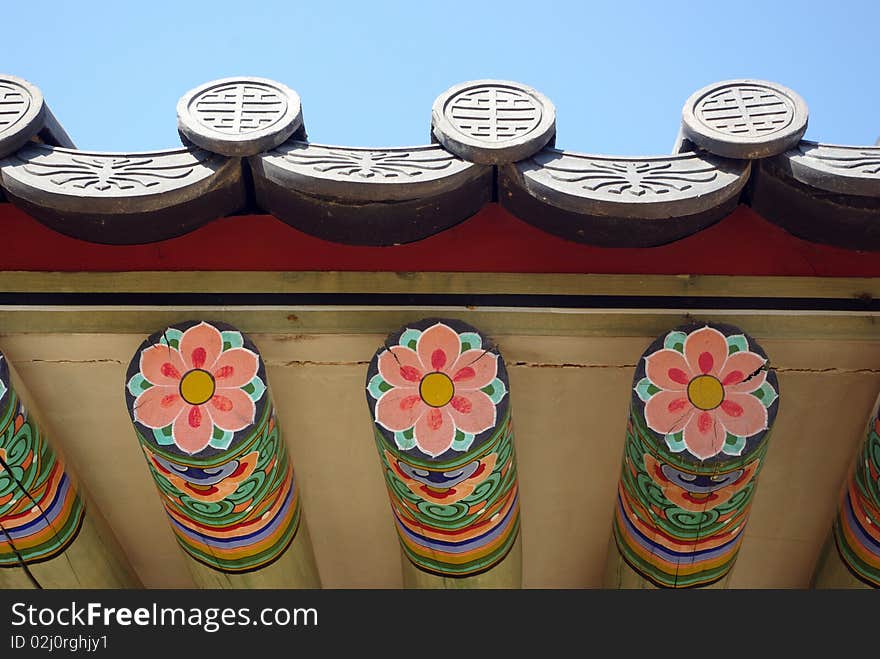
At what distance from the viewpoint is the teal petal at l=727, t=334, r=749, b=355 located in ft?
8.91

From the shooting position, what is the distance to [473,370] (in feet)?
8.89

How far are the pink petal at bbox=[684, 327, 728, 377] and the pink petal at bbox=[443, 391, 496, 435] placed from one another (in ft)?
1.69

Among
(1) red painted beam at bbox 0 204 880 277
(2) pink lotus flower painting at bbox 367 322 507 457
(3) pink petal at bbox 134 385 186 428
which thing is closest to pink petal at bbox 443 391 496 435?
(2) pink lotus flower painting at bbox 367 322 507 457

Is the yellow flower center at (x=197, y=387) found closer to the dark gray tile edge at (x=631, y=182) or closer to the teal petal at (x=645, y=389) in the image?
the dark gray tile edge at (x=631, y=182)

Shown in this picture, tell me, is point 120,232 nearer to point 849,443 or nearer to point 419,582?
point 419,582

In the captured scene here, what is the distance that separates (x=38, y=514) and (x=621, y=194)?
172cm

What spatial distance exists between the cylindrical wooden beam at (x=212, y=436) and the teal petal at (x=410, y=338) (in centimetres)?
37

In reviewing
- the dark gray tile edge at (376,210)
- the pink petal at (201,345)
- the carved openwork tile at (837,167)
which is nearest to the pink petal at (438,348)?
the dark gray tile edge at (376,210)

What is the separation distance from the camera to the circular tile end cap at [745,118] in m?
2.39

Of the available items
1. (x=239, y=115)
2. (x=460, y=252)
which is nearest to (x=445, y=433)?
(x=460, y=252)

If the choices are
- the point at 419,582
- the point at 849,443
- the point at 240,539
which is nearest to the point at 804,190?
the point at 849,443

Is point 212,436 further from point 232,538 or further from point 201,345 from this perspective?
point 232,538

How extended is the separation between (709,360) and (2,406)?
175 cm

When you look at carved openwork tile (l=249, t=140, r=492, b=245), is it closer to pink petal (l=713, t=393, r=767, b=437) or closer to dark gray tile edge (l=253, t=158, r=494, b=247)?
dark gray tile edge (l=253, t=158, r=494, b=247)
